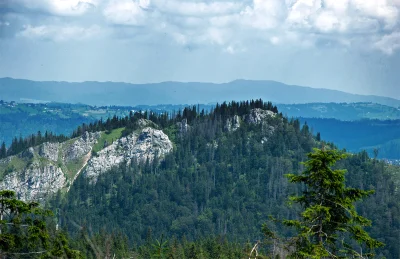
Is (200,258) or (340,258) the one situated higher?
(340,258)

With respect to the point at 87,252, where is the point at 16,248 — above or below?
above

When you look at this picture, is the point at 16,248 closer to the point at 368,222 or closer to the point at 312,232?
the point at 312,232

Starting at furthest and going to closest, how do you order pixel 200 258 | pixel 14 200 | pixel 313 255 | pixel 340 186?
→ pixel 200 258 → pixel 14 200 → pixel 340 186 → pixel 313 255

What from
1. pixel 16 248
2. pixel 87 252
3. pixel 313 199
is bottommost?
pixel 87 252

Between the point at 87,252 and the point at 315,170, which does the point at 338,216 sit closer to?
the point at 315,170

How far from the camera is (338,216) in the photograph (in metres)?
28.0

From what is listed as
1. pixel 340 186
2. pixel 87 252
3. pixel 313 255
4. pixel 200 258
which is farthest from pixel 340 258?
pixel 87 252

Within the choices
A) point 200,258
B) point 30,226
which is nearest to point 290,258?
point 30,226

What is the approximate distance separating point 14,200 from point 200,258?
3300 inches

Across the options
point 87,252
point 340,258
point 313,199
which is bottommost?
point 87,252

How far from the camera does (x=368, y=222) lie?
28.2 metres

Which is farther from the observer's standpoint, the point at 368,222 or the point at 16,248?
the point at 16,248

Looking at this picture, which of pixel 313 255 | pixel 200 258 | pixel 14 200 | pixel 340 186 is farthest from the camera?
pixel 200 258

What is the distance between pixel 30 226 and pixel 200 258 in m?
83.1
